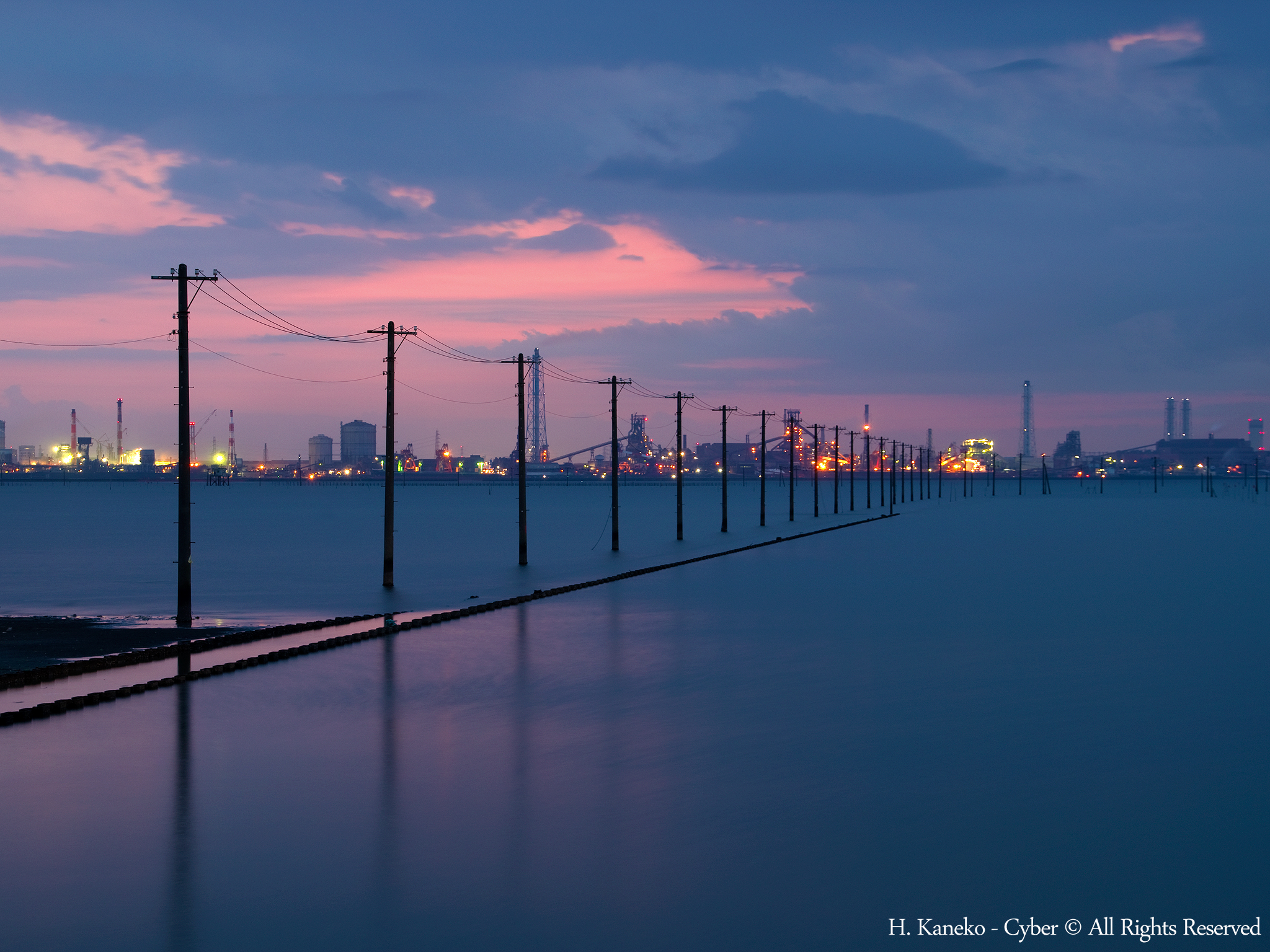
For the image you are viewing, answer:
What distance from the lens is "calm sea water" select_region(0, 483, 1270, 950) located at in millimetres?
10297

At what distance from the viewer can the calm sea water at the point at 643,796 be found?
10297 mm

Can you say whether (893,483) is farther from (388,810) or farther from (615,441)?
(388,810)

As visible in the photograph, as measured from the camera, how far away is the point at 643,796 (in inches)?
558

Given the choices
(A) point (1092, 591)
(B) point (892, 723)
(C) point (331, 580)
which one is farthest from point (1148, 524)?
(B) point (892, 723)

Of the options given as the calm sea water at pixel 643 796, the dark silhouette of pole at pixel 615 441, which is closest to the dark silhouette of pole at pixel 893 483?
the dark silhouette of pole at pixel 615 441

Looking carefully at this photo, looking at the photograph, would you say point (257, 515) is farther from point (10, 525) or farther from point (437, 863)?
point (437, 863)

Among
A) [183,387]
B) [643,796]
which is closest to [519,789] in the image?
[643,796]

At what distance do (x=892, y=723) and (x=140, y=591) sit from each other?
33029mm

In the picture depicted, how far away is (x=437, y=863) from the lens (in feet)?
37.6

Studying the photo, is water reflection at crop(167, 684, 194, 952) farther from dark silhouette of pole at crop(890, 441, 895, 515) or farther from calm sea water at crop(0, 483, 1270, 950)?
dark silhouette of pole at crop(890, 441, 895, 515)

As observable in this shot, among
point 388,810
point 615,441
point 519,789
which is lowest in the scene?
point 519,789

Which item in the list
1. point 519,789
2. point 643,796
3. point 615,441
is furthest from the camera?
point 615,441

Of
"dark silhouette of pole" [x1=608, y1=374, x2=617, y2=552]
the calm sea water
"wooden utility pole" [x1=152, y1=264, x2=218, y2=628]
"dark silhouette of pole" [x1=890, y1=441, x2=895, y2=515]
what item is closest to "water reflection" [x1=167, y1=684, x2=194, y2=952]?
the calm sea water

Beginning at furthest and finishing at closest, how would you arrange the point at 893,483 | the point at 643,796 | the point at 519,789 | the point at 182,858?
the point at 893,483, the point at 519,789, the point at 643,796, the point at 182,858
